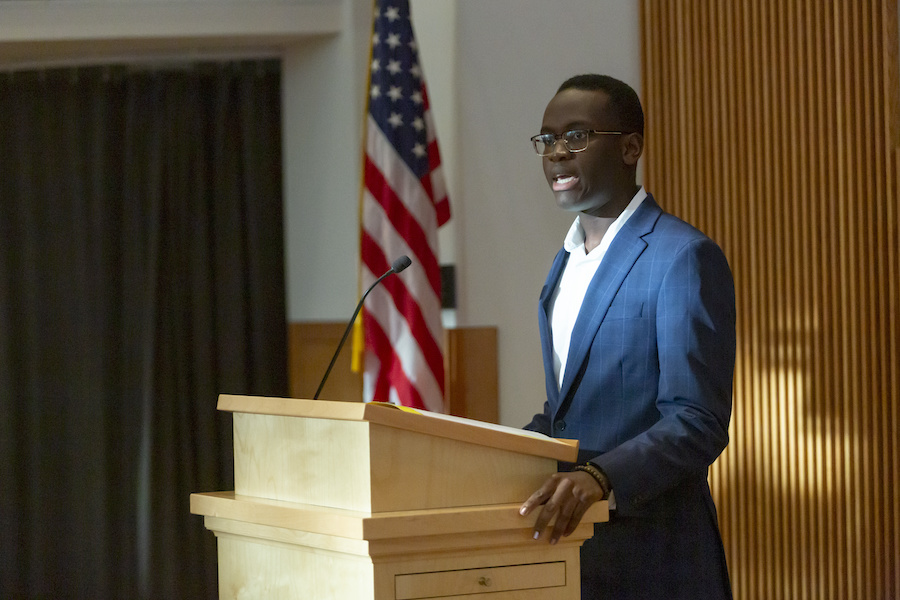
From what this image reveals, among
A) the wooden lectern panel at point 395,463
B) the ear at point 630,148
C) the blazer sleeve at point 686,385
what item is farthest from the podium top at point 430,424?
the ear at point 630,148

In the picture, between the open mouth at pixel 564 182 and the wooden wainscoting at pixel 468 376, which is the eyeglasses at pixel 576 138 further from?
the wooden wainscoting at pixel 468 376

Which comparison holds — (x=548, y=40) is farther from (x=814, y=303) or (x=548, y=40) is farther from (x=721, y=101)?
(x=814, y=303)

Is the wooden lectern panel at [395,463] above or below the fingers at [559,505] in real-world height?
above

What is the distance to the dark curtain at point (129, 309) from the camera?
5.50 m

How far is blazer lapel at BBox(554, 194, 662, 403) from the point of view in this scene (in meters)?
2.02

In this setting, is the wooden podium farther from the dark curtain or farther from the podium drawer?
the dark curtain

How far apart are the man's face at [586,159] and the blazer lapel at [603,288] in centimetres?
13

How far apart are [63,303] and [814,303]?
159 inches

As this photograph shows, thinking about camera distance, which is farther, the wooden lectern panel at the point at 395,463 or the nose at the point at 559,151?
the nose at the point at 559,151

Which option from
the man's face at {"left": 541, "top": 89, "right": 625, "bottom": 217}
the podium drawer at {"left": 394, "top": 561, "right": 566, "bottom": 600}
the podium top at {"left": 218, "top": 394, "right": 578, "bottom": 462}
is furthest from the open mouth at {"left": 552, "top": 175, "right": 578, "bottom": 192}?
the podium drawer at {"left": 394, "top": 561, "right": 566, "bottom": 600}

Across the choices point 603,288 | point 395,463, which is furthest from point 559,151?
point 395,463

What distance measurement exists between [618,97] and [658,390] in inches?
26.7

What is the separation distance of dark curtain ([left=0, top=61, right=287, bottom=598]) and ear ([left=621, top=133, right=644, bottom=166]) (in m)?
3.80

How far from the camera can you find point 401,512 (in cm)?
149
